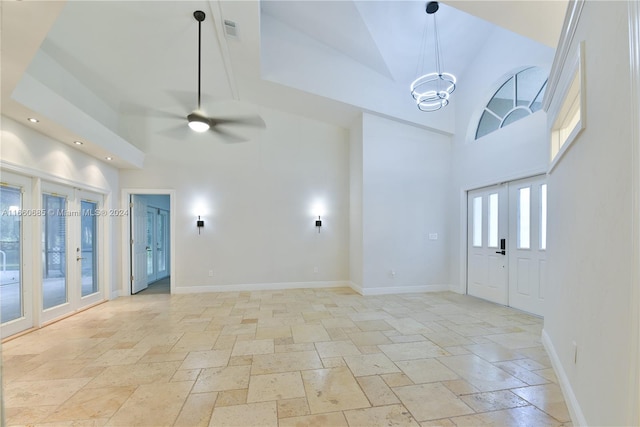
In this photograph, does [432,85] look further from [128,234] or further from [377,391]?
[128,234]

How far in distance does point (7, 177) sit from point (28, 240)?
0.87 m

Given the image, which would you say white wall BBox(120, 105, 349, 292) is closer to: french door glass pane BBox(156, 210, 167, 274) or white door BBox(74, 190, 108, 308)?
white door BBox(74, 190, 108, 308)

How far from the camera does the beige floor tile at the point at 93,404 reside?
86.5 inches

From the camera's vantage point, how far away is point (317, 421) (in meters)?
2.11

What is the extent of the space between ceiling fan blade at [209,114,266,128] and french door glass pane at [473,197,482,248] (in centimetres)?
439

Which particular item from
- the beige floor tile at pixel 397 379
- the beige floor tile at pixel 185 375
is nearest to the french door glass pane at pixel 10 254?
the beige floor tile at pixel 185 375

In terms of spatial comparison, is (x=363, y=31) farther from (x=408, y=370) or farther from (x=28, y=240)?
(x=28, y=240)

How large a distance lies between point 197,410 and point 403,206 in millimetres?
5077

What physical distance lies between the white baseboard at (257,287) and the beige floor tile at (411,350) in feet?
11.1

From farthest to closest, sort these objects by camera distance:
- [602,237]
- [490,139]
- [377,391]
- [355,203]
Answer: [355,203] → [490,139] → [377,391] → [602,237]

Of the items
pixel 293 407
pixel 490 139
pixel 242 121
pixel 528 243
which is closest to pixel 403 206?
pixel 490 139

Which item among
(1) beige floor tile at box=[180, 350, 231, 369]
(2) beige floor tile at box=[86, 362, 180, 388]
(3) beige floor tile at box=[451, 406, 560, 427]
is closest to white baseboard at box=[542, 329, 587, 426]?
(3) beige floor tile at box=[451, 406, 560, 427]

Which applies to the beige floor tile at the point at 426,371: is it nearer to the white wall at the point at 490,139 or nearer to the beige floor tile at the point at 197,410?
the beige floor tile at the point at 197,410

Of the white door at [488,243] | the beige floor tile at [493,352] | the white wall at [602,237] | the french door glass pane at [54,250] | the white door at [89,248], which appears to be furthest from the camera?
the white door at [488,243]
